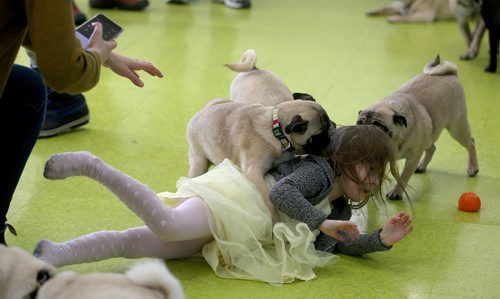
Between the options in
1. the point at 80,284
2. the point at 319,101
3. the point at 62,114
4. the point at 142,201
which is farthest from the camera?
the point at 319,101

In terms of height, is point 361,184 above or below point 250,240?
above

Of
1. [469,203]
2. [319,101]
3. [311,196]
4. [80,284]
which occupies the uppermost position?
[80,284]

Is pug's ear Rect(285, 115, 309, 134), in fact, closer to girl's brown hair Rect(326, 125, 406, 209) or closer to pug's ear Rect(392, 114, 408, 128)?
girl's brown hair Rect(326, 125, 406, 209)

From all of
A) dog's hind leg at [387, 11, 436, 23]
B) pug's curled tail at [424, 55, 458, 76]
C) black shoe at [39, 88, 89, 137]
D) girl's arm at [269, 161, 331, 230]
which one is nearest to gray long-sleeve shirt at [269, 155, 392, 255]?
girl's arm at [269, 161, 331, 230]

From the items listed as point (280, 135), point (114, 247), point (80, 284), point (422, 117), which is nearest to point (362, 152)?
point (280, 135)

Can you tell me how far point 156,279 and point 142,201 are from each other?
79cm

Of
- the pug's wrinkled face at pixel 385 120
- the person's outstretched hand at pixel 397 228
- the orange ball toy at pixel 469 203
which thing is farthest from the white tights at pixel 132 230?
the orange ball toy at pixel 469 203

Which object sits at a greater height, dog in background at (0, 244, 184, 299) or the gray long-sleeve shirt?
dog in background at (0, 244, 184, 299)

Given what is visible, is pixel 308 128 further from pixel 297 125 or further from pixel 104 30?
pixel 104 30

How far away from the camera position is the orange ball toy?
10.9 feet

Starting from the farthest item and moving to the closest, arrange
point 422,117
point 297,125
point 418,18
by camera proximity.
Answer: point 418,18
point 422,117
point 297,125

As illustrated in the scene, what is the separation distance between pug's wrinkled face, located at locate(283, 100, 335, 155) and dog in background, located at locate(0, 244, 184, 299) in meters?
1.26

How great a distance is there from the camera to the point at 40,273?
6.28 ft

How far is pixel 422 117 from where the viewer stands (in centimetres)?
347
